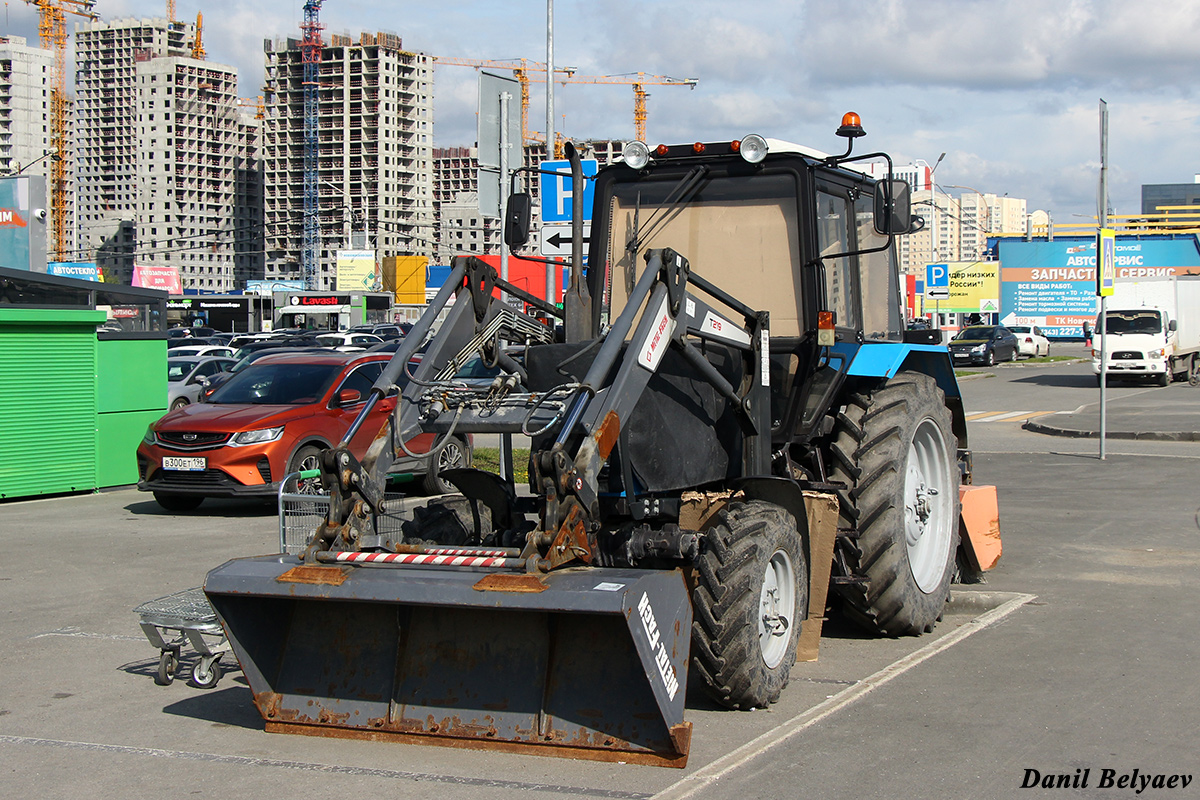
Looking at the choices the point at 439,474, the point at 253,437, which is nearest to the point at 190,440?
the point at 253,437

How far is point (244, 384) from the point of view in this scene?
14.7 m

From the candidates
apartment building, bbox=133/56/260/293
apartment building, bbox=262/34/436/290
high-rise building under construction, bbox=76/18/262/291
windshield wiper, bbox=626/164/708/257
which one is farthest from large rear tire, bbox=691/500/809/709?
high-rise building under construction, bbox=76/18/262/291

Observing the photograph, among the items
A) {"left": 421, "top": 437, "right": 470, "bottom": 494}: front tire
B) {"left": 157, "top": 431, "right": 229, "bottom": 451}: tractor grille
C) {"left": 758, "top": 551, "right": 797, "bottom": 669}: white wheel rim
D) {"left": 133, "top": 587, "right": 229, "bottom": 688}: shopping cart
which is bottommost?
{"left": 133, "top": 587, "right": 229, "bottom": 688}: shopping cart

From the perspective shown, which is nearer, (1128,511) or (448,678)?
(448,678)

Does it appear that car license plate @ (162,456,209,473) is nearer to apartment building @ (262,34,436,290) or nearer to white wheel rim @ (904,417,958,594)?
white wheel rim @ (904,417,958,594)

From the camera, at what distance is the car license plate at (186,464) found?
13.1m

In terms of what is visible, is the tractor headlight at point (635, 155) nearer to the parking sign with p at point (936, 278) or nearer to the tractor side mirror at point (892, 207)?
the tractor side mirror at point (892, 207)

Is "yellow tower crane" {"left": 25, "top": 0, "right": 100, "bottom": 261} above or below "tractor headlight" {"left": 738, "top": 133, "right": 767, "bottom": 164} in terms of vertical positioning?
above

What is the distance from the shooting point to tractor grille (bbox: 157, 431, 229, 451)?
43.1 ft

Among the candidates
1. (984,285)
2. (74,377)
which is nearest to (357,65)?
(984,285)

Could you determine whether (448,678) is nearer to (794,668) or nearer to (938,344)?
(794,668)

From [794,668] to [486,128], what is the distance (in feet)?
24.9

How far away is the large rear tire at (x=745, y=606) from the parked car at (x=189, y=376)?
23.1 metres

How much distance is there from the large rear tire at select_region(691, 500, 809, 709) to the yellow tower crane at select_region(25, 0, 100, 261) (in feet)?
429
